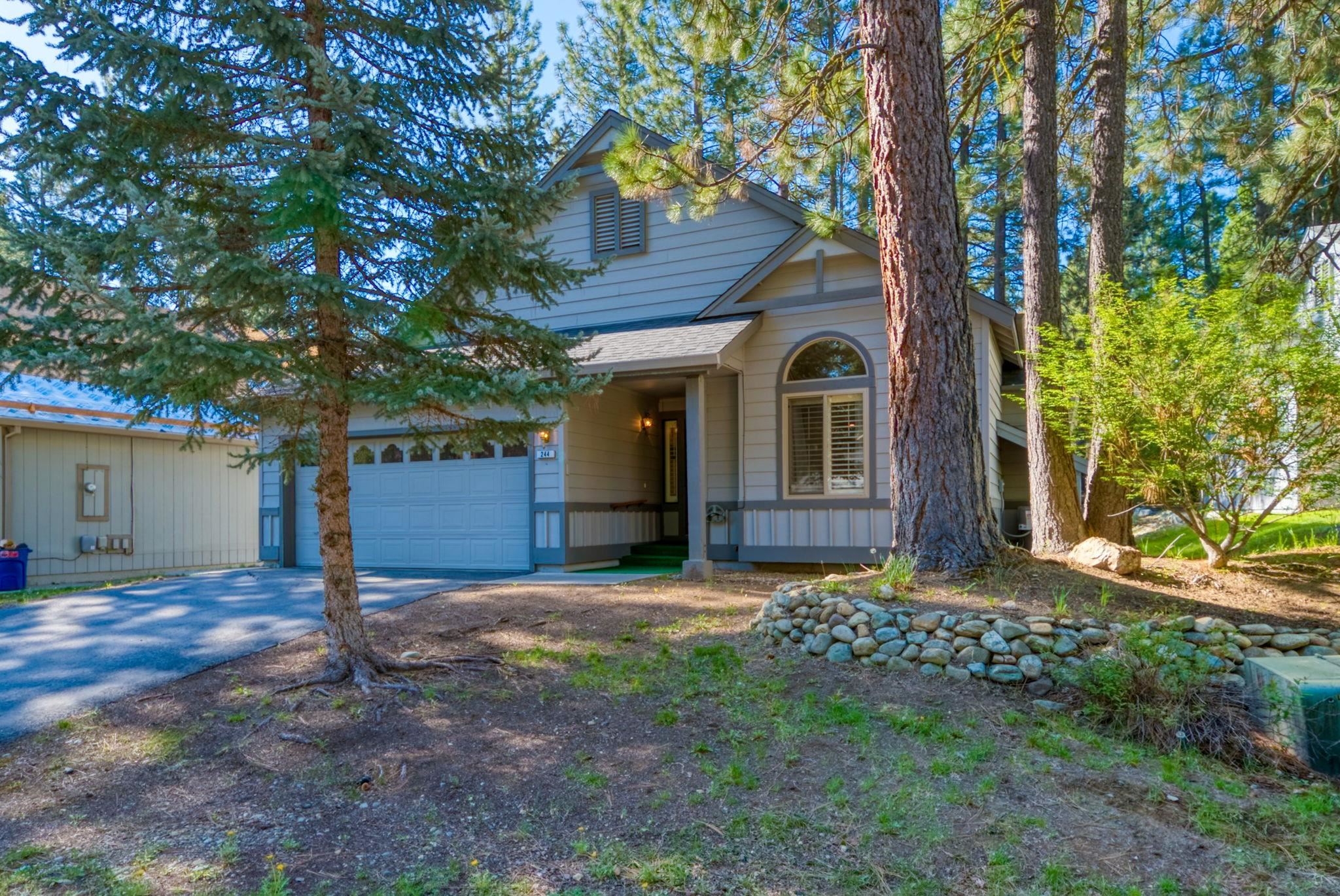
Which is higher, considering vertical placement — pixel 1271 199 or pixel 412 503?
pixel 1271 199

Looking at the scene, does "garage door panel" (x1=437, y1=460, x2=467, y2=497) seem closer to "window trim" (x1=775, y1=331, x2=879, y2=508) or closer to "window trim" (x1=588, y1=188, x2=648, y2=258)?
"window trim" (x1=588, y1=188, x2=648, y2=258)

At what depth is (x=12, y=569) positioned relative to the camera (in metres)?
11.3

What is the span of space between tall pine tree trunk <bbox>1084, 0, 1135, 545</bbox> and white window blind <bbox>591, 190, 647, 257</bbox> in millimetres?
5714

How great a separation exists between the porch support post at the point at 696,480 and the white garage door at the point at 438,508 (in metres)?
2.28

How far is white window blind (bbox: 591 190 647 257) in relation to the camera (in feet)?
39.2

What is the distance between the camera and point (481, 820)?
3.83 meters

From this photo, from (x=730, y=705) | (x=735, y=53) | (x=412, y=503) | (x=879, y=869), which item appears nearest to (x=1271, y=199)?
(x=735, y=53)

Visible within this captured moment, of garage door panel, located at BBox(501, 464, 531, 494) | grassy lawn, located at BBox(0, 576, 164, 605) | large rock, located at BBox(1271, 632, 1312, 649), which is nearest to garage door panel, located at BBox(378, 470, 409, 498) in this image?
garage door panel, located at BBox(501, 464, 531, 494)

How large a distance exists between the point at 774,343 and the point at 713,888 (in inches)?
314

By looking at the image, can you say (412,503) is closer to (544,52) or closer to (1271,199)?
(1271,199)

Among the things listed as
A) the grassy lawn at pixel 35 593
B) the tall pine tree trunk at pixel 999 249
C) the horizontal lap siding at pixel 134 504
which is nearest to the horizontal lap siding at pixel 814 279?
the horizontal lap siding at pixel 134 504

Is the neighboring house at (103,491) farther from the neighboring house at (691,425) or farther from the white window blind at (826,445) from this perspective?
the white window blind at (826,445)

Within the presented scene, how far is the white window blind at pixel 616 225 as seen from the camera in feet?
39.2

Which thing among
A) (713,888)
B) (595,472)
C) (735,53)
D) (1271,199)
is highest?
(735,53)
